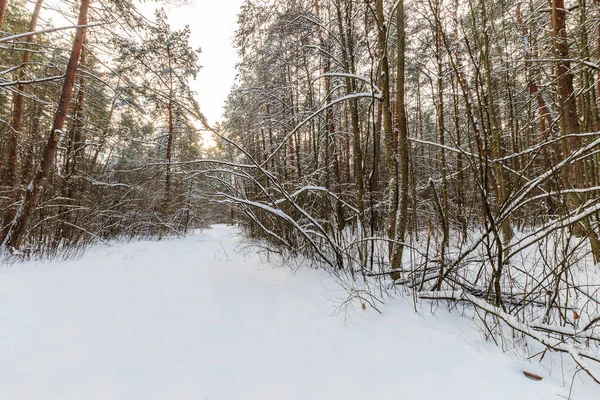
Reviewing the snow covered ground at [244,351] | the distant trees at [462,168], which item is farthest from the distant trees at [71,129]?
the distant trees at [462,168]

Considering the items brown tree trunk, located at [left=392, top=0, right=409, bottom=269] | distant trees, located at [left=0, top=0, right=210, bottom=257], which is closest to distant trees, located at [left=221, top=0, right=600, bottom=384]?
brown tree trunk, located at [left=392, top=0, right=409, bottom=269]

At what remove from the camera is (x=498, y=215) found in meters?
1.49

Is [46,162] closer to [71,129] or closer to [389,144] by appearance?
[71,129]

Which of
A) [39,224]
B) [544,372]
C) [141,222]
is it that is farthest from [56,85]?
[544,372]

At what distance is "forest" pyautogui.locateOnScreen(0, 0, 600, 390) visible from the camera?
1531 millimetres

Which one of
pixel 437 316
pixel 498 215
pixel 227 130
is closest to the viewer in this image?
pixel 498 215

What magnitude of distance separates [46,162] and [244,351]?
560cm

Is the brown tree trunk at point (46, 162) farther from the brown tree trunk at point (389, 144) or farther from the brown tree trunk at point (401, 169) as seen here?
the brown tree trunk at point (401, 169)

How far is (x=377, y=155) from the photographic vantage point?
3262mm

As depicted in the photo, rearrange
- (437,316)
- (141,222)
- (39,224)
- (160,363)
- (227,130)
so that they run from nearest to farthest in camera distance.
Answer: (160,363) → (437,316) → (39,224) → (141,222) → (227,130)

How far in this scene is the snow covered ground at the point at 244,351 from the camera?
1.06m

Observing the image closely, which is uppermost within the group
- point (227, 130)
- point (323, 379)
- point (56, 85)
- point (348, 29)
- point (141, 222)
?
point (227, 130)

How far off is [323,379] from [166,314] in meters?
1.40

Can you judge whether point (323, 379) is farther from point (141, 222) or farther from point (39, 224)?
point (141, 222)
